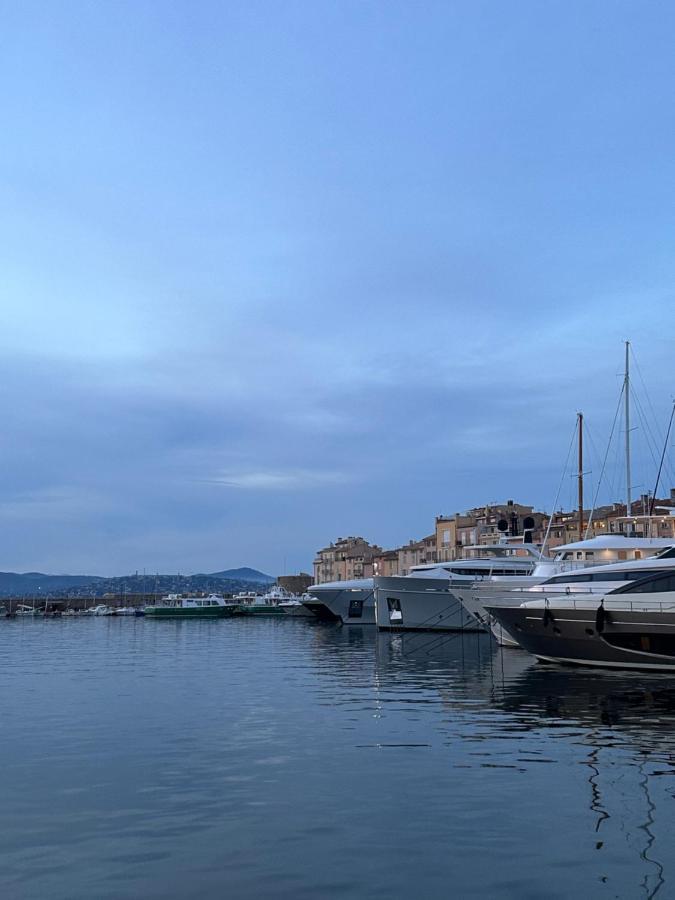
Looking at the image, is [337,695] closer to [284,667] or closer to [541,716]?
[541,716]

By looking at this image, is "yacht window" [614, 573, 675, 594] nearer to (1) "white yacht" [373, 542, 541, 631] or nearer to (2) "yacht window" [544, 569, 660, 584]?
(2) "yacht window" [544, 569, 660, 584]

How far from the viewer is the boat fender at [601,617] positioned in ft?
109

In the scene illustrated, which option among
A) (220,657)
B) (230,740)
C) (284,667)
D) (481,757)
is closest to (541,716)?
(481,757)

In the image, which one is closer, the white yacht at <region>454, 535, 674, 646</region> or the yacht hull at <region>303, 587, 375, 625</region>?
the white yacht at <region>454, 535, 674, 646</region>

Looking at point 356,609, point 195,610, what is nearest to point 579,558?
point 356,609

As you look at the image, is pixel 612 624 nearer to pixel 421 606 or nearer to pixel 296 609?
pixel 421 606

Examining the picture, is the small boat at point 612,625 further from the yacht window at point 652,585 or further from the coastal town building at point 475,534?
the coastal town building at point 475,534

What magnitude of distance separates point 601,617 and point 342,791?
803 inches

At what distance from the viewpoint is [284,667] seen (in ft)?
133

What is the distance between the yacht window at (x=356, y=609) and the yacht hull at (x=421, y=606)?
23.0 m

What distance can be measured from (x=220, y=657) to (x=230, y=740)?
2872 cm

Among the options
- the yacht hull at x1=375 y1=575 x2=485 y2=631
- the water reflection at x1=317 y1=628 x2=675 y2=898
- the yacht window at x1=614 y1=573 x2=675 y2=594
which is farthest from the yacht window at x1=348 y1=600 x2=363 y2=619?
the yacht window at x1=614 y1=573 x2=675 y2=594

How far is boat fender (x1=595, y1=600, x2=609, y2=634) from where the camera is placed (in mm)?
33219

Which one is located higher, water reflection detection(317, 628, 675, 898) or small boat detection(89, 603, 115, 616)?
small boat detection(89, 603, 115, 616)
